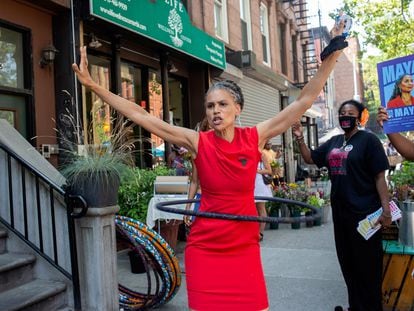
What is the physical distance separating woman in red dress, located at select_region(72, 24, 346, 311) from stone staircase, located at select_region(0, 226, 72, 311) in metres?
2.02

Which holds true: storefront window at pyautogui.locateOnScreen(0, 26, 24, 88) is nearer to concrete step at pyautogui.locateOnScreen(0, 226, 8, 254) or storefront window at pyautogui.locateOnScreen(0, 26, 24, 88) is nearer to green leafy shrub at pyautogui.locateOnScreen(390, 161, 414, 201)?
concrete step at pyautogui.locateOnScreen(0, 226, 8, 254)

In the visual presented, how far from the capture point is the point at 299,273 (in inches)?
239

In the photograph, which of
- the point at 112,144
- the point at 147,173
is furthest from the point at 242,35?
the point at 112,144

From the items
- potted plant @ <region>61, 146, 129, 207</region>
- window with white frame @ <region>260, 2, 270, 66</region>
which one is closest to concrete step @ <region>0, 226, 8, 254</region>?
potted plant @ <region>61, 146, 129, 207</region>

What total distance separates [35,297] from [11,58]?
4306 mm

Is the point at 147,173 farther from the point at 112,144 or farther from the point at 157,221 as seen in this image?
the point at 112,144

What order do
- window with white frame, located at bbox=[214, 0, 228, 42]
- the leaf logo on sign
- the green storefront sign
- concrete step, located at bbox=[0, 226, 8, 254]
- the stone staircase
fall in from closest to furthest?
the stone staircase
concrete step, located at bbox=[0, 226, 8, 254]
the green storefront sign
the leaf logo on sign
window with white frame, located at bbox=[214, 0, 228, 42]

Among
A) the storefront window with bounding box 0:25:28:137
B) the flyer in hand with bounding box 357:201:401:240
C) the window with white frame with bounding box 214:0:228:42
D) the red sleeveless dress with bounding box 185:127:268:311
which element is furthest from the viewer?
the window with white frame with bounding box 214:0:228:42

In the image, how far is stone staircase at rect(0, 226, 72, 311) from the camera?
392 cm

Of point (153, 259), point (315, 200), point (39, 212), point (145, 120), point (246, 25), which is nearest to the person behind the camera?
point (145, 120)

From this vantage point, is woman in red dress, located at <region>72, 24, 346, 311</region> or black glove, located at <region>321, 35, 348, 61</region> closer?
woman in red dress, located at <region>72, 24, 346, 311</region>

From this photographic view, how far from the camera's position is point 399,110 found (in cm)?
434

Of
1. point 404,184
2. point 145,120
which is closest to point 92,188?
point 145,120

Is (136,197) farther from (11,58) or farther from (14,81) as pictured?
(11,58)
